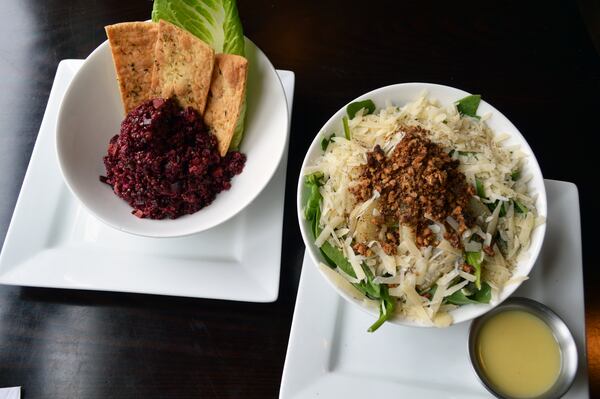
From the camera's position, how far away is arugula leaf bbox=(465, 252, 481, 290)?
1.85 m

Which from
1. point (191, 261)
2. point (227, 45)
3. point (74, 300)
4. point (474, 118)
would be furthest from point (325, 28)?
point (74, 300)

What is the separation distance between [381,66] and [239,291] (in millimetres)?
1400

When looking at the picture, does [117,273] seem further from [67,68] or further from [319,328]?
[67,68]

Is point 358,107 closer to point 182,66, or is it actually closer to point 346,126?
point 346,126

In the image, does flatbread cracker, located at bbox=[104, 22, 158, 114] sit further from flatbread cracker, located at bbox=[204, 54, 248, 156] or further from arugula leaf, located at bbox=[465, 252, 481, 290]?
arugula leaf, located at bbox=[465, 252, 481, 290]

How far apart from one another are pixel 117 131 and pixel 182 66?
476mm

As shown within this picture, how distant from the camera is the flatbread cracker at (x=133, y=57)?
228 centimetres

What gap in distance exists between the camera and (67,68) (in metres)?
2.67

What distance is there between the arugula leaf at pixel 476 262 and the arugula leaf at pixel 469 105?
61 centimetres

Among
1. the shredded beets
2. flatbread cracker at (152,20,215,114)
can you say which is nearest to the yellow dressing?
the shredded beets

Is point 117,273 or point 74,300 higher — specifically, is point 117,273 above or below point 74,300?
above

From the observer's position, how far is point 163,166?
2229 millimetres

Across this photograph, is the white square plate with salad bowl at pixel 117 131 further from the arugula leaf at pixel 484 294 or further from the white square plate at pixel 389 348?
the arugula leaf at pixel 484 294

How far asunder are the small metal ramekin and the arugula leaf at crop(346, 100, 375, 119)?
3.15ft
